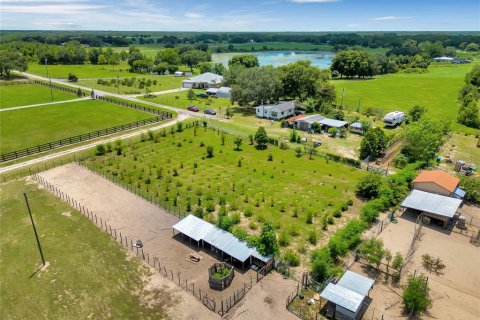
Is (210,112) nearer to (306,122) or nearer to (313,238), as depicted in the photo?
(306,122)

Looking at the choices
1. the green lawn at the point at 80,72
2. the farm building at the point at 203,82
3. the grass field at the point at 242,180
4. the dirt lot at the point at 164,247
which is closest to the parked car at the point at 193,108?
the grass field at the point at 242,180

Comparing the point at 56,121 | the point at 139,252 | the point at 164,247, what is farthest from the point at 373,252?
the point at 56,121

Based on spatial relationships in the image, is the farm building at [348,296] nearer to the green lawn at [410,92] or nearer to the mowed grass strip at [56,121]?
the mowed grass strip at [56,121]

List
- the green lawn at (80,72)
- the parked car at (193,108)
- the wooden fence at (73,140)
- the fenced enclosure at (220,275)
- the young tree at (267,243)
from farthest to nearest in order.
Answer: the green lawn at (80,72) < the parked car at (193,108) < the wooden fence at (73,140) < the young tree at (267,243) < the fenced enclosure at (220,275)

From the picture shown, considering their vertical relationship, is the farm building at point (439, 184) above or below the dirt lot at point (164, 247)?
above

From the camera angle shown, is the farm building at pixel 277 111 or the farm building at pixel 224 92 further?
the farm building at pixel 224 92

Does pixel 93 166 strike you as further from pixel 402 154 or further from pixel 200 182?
pixel 402 154

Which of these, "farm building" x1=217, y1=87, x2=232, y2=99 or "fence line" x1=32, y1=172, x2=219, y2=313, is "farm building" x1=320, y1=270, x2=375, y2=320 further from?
"farm building" x1=217, y1=87, x2=232, y2=99

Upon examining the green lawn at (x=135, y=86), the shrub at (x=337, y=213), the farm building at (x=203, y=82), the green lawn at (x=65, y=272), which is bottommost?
the green lawn at (x=65, y=272)
